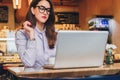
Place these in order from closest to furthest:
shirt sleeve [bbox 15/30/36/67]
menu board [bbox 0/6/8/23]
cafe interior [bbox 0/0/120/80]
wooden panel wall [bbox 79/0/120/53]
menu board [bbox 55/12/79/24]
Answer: shirt sleeve [bbox 15/30/36/67]
cafe interior [bbox 0/0/120/80]
wooden panel wall [bbox 79/0/120/53]
menu board [bbox 0/6/8/23]
menu board [bbox 55/12/79/24]

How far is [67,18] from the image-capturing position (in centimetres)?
979

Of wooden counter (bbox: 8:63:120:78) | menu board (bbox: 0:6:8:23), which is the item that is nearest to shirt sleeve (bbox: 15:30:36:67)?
wooden counter (bbox: 8:63:120:78)

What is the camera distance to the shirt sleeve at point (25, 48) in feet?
6.42

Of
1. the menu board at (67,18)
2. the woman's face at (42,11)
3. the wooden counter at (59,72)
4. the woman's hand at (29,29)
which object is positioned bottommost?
the menu board at (67,18)

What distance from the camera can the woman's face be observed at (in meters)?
2.03

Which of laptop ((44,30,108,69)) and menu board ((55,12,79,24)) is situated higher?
laptop ((44,30,108,69))

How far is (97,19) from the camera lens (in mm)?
8211


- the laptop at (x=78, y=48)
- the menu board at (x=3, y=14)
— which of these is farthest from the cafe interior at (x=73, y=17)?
the laptop at (x=78, y=48)

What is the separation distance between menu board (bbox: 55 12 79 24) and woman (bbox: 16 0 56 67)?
7.43 m

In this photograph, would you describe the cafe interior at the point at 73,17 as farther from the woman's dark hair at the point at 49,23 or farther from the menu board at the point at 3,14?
the woman's dark hair at the point at 49,23

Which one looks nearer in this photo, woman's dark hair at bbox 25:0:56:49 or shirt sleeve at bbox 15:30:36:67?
shirt sleeve at bbox 15:30:36:67

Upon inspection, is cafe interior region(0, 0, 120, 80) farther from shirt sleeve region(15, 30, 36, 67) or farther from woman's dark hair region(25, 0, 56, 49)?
shirt sleeve region(15, 30, 36, 67)

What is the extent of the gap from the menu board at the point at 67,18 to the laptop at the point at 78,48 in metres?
7.97

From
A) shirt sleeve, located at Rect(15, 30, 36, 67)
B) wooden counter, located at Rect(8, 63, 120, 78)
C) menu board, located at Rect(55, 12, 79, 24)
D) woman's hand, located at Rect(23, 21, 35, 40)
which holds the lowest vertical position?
menu board, located at Rect(55, 12, 79, 24)
